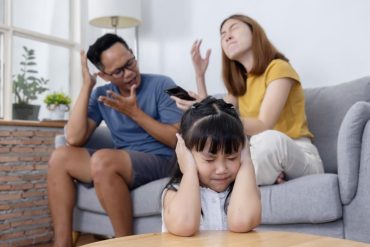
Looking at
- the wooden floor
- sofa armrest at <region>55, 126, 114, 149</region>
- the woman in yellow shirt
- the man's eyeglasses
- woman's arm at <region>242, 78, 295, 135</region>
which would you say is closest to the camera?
the woman in yellow shirt

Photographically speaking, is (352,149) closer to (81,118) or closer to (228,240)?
(228,240)

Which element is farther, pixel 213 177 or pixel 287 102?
pixel 287 102

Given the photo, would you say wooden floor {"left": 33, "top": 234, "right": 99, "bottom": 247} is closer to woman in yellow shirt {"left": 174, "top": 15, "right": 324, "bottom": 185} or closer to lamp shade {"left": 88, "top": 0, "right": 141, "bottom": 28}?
woman in yellow shirt {"left": 174, "top": 15, "right": 324, "bottom": 185}

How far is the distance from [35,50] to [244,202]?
2.56 metres

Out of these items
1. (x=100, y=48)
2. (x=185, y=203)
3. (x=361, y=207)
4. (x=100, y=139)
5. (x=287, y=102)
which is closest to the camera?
(x=185, y=203)

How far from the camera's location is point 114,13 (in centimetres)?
296

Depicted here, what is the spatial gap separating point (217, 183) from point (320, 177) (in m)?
0.54

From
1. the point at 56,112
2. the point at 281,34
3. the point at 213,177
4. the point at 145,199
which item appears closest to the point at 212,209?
the point at 213,177

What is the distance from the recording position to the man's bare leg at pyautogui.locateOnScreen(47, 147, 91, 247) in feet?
6.63

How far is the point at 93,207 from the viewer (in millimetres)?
2066

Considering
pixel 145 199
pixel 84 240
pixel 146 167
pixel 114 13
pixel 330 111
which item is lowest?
pixel 84 240

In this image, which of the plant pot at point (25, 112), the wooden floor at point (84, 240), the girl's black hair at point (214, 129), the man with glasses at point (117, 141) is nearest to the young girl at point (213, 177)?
the girl's black hair at point (214, 129)

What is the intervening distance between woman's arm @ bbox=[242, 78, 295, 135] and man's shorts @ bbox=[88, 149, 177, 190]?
1.20 feet

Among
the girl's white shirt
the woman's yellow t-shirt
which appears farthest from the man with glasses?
the girl's white shirt
